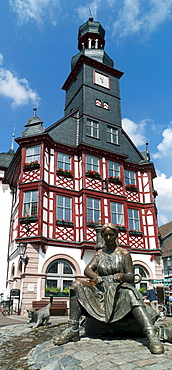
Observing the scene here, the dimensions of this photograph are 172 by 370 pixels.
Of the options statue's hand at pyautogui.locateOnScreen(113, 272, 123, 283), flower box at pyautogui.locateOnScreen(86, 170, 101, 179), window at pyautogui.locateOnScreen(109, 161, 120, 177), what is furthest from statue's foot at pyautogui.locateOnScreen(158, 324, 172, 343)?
window at pyautogui.locateOnScreen(109, 161, 120, 177)

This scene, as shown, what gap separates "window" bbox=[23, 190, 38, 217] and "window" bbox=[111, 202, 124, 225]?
5918 millimetres

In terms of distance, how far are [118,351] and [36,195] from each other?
15.5 meters

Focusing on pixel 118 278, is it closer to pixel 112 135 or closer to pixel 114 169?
pixel 114 169

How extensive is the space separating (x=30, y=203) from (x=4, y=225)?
705 centimetres

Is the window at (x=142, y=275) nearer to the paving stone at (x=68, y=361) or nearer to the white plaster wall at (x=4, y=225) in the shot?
the white plaster wall at (x=4, y=225)

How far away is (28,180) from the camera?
19234mm

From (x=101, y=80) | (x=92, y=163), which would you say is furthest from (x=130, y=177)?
(x=101, y=80)

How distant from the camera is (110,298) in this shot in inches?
167

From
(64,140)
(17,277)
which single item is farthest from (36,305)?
(64,140)

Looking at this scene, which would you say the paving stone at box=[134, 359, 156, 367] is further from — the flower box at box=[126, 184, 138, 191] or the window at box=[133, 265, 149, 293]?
the flower box at box=[126, 184, 138, 191]

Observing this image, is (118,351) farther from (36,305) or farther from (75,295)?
(36,305)

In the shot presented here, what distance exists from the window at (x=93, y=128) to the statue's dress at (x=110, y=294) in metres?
18.6

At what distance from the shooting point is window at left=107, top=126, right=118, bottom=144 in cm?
2383

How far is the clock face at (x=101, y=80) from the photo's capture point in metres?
25.5
